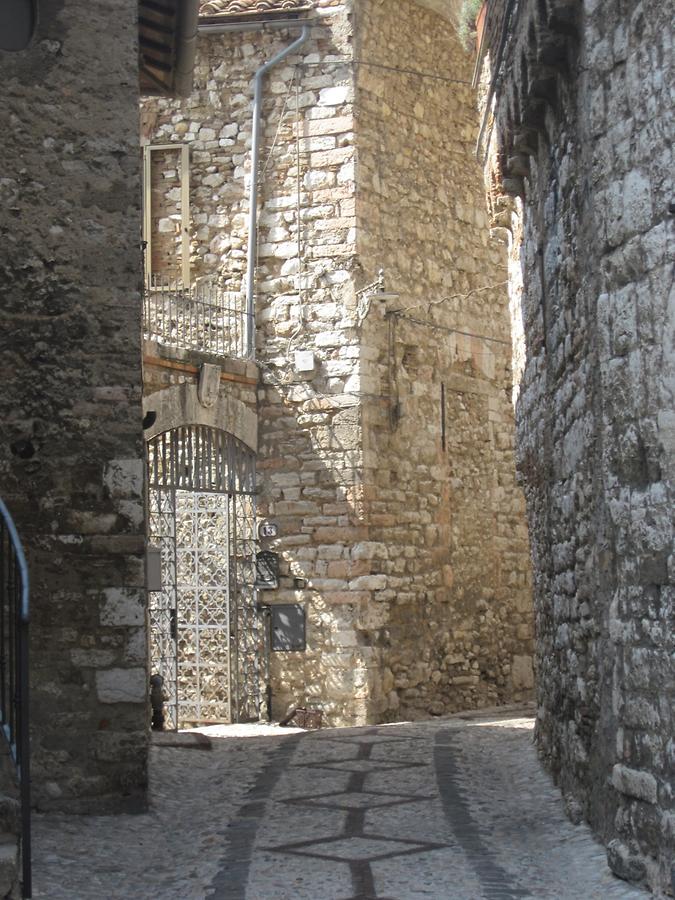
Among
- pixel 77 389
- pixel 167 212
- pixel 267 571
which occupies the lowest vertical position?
pixel 267 571

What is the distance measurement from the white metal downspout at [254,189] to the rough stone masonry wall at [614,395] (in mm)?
6553

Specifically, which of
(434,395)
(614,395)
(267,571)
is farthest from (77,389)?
(434,395)

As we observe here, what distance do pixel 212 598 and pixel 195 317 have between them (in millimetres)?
2709

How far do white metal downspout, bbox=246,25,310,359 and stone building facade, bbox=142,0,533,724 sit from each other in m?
0.08

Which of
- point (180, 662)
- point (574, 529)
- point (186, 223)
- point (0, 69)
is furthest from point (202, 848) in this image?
point (186, 223)

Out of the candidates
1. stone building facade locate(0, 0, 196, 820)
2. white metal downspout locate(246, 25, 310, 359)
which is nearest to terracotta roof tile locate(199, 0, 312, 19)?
white metal downspout locate(246, 25, 310, 359)

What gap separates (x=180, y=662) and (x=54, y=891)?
783 centimetres

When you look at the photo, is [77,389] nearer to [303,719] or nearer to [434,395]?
[303,719]

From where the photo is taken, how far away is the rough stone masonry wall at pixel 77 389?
7.15m

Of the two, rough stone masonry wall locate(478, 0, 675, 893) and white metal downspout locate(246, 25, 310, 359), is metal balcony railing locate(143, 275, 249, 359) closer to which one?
white metal downspout locate(246, 25, 310, 359)

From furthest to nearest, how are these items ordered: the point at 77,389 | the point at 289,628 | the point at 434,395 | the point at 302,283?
the point at 434,395 → the point at 302,283 → the point at 289,628 → the point at 77,389

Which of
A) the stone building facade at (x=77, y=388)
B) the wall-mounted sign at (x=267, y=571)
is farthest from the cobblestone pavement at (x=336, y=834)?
the wall-mounted sign at (x=267, y=571)

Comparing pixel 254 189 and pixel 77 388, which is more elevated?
pixel 254 189

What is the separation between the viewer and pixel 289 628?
12.9 m
